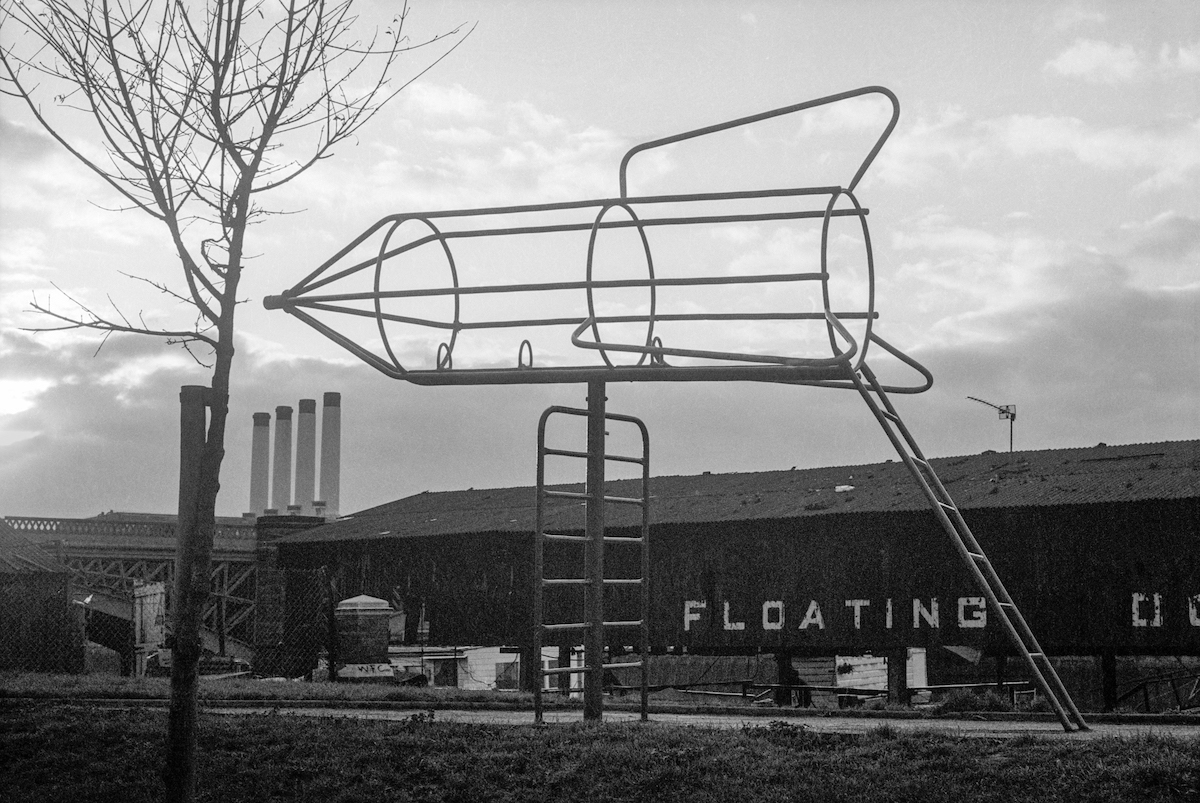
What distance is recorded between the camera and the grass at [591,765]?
6.55 metres

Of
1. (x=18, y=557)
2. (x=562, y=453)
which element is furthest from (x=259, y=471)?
(x=562, y=453)

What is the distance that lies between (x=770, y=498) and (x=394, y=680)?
40.4 feet

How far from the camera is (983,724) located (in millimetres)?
9461

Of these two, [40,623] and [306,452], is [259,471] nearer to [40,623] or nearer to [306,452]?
[306,452]

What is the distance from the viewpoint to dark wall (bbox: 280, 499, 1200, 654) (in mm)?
26109

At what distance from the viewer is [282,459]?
77.1 meters

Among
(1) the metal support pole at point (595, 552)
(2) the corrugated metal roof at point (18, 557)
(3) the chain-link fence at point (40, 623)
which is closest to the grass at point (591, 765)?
(1) the metal support pole at point (595, 552)

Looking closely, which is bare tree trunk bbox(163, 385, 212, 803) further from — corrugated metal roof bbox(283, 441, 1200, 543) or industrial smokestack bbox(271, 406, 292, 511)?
industrial smokestack bbox(271, 406, 292, 511)

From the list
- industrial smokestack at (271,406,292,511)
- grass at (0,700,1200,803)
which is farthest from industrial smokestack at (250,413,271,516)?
grass at (0,700,1200,803)

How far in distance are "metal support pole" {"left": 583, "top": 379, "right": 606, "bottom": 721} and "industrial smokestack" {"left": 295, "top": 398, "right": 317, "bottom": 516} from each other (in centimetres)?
6726

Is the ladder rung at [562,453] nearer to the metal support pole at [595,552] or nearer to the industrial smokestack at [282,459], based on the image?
the metal support pole at [595,552]

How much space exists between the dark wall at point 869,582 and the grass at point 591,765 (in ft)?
66.8

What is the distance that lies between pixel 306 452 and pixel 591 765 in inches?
2781

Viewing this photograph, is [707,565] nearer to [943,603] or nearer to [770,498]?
[770,498]
